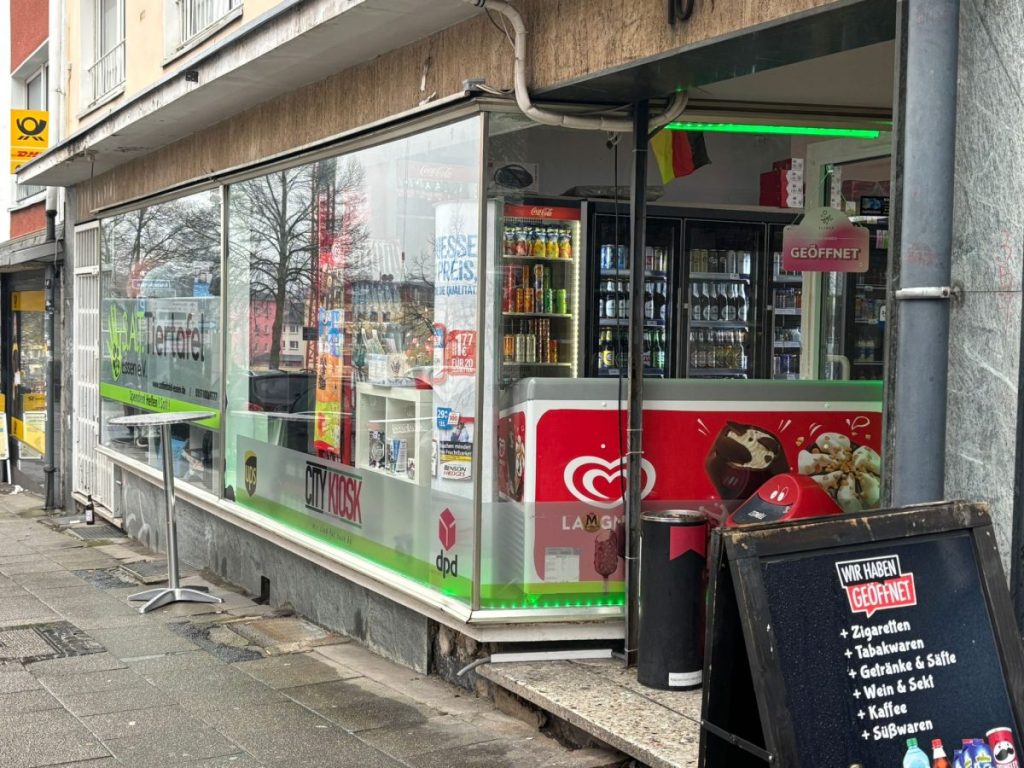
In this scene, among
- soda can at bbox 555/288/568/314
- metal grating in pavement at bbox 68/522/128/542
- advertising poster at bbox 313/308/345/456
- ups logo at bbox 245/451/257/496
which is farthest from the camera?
A: metal grating in pavement at bbox 68/522/128/542

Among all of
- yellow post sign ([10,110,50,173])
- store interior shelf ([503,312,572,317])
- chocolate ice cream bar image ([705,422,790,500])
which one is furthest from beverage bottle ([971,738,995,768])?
yellow post sign ([10,110,50,173])

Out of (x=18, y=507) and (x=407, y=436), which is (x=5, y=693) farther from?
(x=18, y=507)

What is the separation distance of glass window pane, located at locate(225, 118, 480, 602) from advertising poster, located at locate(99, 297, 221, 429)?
0.53 meters

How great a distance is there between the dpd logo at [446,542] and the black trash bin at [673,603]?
3.81 ft

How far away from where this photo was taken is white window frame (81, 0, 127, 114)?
522 inches

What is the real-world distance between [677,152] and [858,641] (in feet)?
15.1

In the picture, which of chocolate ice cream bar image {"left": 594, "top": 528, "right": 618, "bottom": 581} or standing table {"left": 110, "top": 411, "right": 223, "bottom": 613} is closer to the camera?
chocolate ice cream bar image {"left": 594, "top": 528, "right": 618, "bottom": 581}

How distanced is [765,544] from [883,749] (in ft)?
2.11

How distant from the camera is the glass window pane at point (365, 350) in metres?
6.69

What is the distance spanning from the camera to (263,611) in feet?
29.8

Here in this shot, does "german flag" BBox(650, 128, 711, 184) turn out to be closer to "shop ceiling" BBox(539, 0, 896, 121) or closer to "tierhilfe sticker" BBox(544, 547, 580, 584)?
"shop ceiling" BBox(539, 0, 896, 121)

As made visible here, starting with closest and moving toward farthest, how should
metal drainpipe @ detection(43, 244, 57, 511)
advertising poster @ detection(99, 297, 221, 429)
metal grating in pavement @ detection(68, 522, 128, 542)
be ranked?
advertising poster @ detection(99, 297, 221, 429) → metal grating in pavement @ detection(68, 522, 128, 542) → metal drainpipe @ detection(43, 244, 57, 511)

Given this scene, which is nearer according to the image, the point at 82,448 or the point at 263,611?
Result: the point at 263,611

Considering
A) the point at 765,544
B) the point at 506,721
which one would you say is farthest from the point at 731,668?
the point at 506,721
